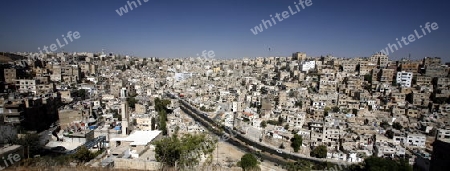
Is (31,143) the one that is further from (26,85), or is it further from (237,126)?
(26,85)

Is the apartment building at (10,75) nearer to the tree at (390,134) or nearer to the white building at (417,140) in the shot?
the tree at (390,134)

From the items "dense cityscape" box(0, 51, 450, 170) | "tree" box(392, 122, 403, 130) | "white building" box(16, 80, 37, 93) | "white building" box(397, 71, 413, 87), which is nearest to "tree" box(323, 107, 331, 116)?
"dense cityscape" box(0, 51, 450, 170)

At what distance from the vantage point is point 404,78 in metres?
22.6

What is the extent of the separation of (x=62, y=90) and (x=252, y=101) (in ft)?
49.5

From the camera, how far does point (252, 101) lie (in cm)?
2214

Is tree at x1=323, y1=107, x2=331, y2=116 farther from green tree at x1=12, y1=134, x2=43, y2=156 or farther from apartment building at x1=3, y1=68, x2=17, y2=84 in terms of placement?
apartment building at x1=3, y1=68, x2=17, y2=84

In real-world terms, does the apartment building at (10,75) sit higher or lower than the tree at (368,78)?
higher

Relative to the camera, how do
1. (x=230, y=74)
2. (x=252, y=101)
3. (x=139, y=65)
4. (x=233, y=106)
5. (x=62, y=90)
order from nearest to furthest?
(x=62, y=90) → (x=233, y=106) → (x=252, y=101) → (x=230, y=74) → (x=139, y=65)

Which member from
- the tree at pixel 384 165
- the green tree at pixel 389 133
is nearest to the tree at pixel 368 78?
the green tree at pixel 389 133

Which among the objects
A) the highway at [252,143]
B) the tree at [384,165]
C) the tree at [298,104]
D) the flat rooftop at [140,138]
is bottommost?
the highway at [252,143]

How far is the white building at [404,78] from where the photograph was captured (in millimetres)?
22283

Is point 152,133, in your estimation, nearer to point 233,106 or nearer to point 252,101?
point 233,106

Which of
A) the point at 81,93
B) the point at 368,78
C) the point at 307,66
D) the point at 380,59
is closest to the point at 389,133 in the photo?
the point at 368,78

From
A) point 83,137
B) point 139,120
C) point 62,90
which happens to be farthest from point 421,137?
point 62,90
